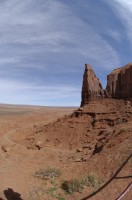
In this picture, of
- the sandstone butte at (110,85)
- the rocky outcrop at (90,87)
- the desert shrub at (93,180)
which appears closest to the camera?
the desert shrub at (93,180)

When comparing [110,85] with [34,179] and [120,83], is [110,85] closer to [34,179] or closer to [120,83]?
[120,83]

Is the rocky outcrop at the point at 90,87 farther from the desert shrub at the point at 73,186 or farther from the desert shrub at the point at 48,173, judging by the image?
the desert shrub at the point at 73,186

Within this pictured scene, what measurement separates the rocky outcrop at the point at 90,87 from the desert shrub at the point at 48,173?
49.0 feet

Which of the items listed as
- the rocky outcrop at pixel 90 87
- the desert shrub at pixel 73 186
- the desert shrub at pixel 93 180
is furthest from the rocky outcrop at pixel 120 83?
the desert shrub at pixel 73 186

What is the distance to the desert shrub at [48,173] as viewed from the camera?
14.5m

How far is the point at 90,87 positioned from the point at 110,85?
2.22 meters

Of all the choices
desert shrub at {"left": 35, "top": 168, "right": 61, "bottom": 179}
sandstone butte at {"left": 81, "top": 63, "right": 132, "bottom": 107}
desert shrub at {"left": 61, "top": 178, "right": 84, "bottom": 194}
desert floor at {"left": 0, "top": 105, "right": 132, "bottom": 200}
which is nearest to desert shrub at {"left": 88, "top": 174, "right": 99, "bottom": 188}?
desert floor at {"left": 0, "top": 105, "right": 132, "bottom": 200}

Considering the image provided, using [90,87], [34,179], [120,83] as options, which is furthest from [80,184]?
[90,87]

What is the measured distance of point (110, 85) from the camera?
28500 mm

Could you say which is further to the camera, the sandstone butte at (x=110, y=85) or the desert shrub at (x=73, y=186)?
the sandstone butte at (x=110, y=85)

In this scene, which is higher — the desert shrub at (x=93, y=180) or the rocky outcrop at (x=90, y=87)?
the rocky outcrop at (x=90, y=87)

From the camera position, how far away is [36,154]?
21281mm

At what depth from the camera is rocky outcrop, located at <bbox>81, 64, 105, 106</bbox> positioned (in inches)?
1162

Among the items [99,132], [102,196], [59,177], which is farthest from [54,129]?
[102,196]
